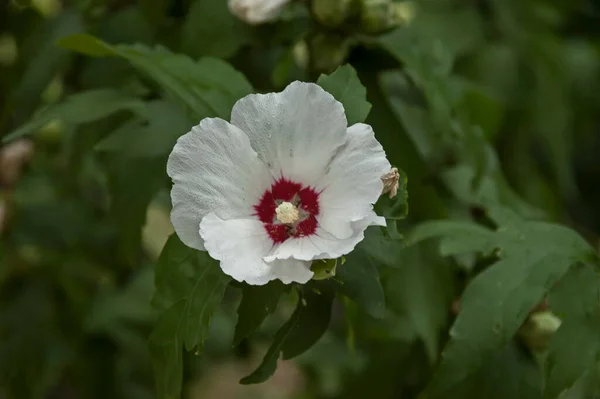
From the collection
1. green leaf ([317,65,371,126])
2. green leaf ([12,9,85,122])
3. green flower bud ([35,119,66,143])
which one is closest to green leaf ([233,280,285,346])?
green leaf ([317,65,371,126])

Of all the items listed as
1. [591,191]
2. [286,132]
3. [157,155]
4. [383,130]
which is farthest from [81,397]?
[591,191]

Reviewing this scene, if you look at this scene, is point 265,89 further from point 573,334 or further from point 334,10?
point 573,334

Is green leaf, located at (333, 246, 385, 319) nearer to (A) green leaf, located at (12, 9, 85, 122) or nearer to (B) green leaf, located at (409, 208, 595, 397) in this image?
(B) green leaf, located at (409, 208, 595, 397)

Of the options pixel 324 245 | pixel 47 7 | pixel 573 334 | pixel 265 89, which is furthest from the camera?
pixel 47 7

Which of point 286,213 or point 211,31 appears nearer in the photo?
point 286,213

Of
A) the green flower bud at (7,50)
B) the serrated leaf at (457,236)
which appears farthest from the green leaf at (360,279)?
the green flower bud at (7,50)

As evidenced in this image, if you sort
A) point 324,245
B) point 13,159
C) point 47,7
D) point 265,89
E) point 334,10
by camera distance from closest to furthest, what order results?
point 324,245 < point 334,10 < point 265,89 < point 47,7 < point 13,159

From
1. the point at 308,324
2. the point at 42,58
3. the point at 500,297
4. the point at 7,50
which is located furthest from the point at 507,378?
the point at 7,50

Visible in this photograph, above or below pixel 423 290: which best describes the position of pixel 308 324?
above
